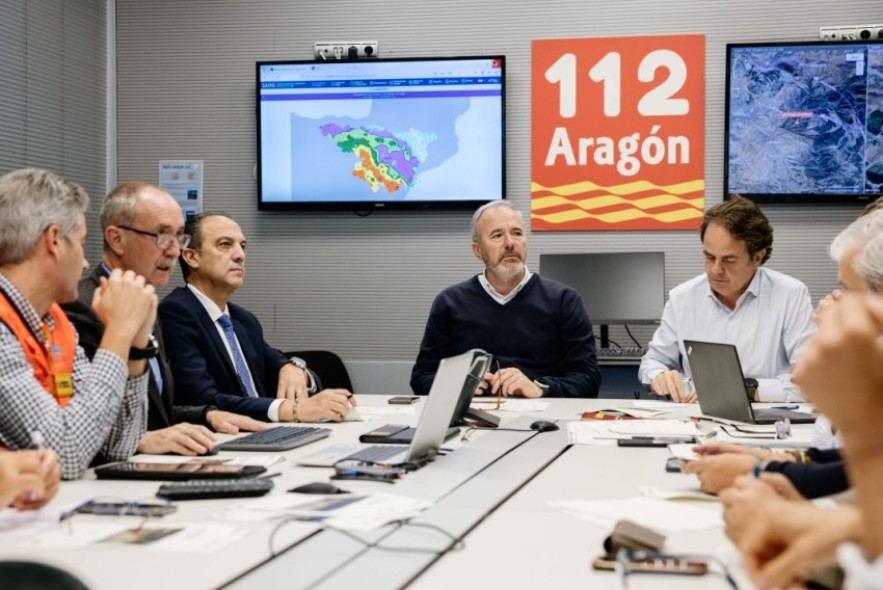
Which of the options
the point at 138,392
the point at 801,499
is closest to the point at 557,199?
the point at 138,392

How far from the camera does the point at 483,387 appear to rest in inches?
140

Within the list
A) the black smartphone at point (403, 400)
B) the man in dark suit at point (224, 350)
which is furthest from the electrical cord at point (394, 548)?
the black smartphone at point (403, 400)

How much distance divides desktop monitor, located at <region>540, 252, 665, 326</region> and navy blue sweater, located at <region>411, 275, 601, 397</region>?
690mm

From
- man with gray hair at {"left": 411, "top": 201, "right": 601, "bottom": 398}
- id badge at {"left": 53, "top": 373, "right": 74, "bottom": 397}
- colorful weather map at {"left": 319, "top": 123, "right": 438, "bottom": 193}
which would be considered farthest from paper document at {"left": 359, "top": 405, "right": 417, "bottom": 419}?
colorful weather map at {"left": 319, "top": 123, "right": 438, "bottom": 193}

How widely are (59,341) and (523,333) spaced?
6.82 ft

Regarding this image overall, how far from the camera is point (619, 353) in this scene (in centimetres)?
467

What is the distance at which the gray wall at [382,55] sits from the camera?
4.87 meters

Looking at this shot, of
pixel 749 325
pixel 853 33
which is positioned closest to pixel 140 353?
pixel 749 325

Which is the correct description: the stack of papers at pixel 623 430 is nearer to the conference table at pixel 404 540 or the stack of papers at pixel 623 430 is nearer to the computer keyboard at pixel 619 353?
the conference table at pixel 404 540

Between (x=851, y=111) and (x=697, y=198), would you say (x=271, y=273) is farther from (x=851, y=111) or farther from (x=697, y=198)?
(x=851, y=111)

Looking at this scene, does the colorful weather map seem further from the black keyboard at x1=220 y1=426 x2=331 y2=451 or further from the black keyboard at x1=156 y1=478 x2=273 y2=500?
the black keyboard at x1=156 y1=478 x2=273 y2=500

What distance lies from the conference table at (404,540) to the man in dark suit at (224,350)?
2.55ft

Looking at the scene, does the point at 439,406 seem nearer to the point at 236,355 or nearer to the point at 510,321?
the point at 236,355

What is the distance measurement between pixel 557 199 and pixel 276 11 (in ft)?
5.95
